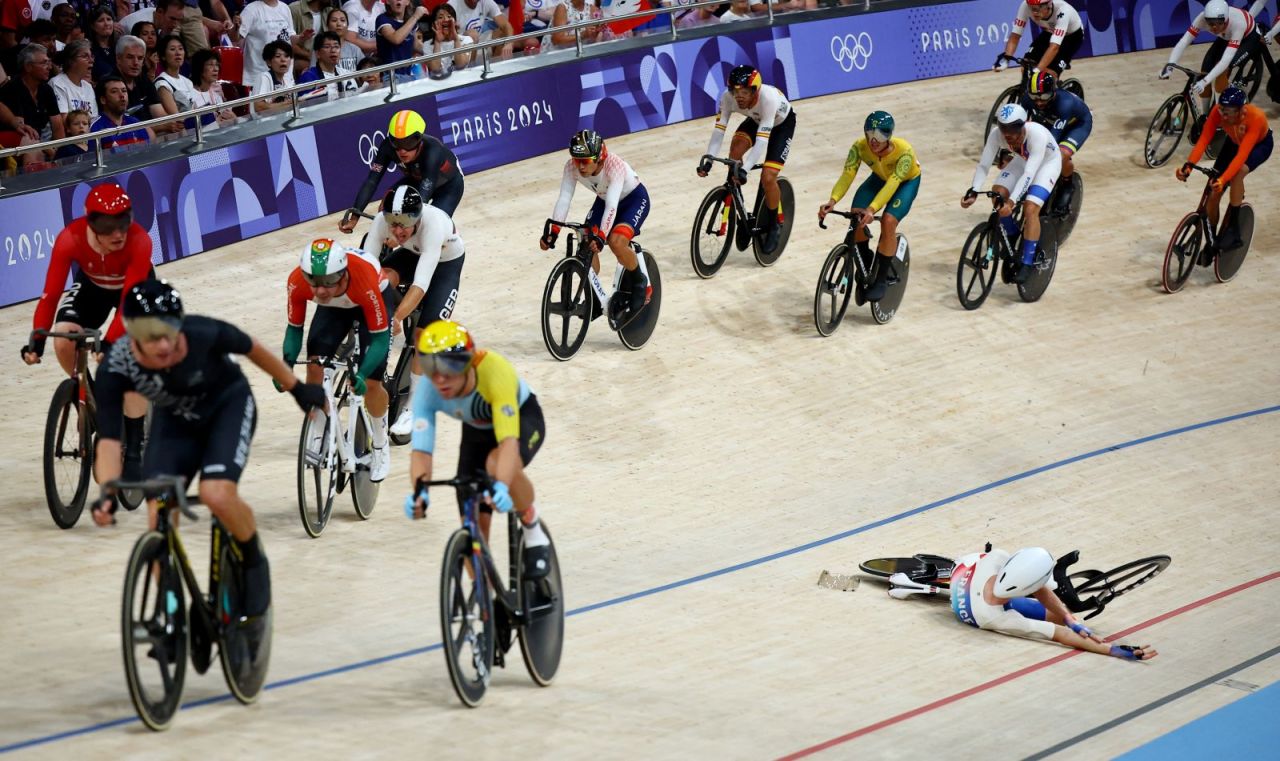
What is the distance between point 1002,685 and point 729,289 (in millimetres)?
5299

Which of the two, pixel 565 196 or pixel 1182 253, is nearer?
pixel 565 196

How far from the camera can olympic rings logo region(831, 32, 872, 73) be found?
14711 mm

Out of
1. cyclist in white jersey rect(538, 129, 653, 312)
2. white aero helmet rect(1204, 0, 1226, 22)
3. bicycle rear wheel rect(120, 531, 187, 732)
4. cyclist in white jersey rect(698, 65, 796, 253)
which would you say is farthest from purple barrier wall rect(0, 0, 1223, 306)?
bicycle rear wheel rect(120, 531, 187, 732)

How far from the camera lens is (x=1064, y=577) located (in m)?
6.87

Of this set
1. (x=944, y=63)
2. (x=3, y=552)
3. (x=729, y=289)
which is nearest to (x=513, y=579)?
(x=3, y=552)

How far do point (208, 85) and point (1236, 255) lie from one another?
8.41 meters

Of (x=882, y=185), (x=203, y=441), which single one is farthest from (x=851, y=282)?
(x=203, y=441)

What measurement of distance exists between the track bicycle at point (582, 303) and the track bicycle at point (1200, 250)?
14.7 ft

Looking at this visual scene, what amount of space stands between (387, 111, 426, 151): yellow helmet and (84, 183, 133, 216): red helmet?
2.47 metres

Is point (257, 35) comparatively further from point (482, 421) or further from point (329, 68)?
point (482, 421)

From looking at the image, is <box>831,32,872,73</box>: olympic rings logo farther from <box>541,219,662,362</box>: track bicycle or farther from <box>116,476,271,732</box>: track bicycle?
<box>116,476,271,732</box>: track bicycle

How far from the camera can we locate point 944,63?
15438mm

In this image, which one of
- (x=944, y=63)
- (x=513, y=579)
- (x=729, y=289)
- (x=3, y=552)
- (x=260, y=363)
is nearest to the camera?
Answer: (x=260, y=363)

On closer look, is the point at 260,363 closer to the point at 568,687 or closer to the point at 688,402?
the point at 568,687
